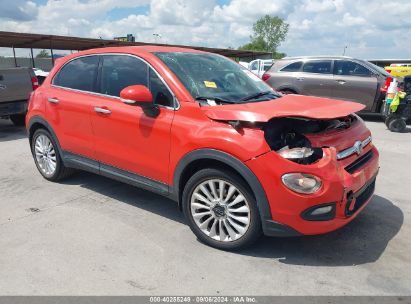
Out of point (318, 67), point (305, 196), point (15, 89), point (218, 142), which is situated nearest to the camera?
point (305, 196)

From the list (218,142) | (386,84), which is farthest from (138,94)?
(386,84)

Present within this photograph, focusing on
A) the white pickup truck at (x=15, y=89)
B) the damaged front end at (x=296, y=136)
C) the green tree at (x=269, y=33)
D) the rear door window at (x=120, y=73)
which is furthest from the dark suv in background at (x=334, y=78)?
the green tree at (x=269, y=33)

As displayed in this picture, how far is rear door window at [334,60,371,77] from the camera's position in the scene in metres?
10.2

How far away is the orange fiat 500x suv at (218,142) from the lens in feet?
9.86

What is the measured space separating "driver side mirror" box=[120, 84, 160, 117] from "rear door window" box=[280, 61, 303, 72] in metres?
8.28

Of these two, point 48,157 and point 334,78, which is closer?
point 48,157

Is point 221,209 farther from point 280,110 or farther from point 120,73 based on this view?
point 120,73

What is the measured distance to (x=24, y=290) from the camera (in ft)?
9.32

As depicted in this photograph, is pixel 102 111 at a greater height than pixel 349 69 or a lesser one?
lesser

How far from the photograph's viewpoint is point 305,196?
2.92m

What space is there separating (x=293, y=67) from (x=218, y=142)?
8.69 metres

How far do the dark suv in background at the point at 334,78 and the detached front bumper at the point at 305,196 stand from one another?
770 cm

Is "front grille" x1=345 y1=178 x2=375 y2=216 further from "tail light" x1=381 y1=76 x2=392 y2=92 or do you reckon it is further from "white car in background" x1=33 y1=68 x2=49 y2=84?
"white car in background" x1=33 y1=68 x2=49 y2=84

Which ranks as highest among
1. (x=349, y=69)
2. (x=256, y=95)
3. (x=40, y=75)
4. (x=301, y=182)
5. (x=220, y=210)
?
(x=256, y=95)
